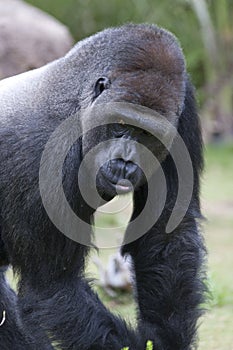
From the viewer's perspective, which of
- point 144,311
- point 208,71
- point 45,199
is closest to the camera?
point 45,199

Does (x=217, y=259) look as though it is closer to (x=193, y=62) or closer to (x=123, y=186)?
(x=123, y=186)

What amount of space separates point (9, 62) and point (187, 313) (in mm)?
5620

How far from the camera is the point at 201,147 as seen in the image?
515cm

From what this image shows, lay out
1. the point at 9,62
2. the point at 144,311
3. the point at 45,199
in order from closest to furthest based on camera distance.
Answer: the point at 45,199 < the point at 144,311 < the point at 9,62

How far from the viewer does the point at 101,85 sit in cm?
472

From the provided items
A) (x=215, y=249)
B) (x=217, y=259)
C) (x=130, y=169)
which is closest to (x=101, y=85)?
(x=130, y=169)

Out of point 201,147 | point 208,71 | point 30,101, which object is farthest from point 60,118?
point 208,71

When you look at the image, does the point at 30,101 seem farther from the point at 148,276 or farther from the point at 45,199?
the point at 148,276

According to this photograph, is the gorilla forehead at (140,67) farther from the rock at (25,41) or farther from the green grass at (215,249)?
the rock at (25,41)

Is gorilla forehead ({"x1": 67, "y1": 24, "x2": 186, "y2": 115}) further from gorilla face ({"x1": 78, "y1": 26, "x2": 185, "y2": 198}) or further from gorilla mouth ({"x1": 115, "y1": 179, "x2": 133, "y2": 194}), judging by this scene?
gorilla mouth ({"x1": 115, "y1": 179, "x2": 133, "y2": 194})

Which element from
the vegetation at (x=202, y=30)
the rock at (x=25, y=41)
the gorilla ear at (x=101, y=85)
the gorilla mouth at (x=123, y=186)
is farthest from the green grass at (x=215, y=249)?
the rock at (x=25, y=41)

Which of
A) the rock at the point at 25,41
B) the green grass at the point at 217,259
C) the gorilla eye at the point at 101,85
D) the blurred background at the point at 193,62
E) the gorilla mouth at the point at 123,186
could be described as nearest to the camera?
the gorilla mouth at the point at 123,186

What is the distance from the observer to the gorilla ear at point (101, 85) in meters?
4.70

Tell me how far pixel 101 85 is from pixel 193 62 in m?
A: 13.5
